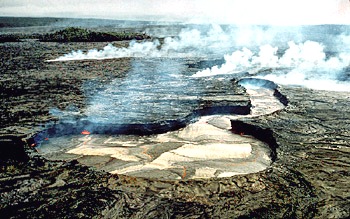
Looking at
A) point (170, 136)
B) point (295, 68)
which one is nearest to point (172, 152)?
point (170, 136)

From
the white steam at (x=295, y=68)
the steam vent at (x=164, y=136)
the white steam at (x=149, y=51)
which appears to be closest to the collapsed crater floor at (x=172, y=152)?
the steam vent at (x=164, y=136)

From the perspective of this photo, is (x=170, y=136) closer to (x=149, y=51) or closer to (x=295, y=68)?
(x=295, y=68)

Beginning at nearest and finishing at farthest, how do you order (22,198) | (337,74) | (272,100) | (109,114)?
(22,198)
(109,114)
(272,100)
(337,74)

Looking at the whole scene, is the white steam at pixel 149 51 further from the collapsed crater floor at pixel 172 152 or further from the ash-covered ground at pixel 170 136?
the collapsed crater floor at pixel 172 152

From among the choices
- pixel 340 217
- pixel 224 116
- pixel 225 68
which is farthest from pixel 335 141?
pixel 225 68

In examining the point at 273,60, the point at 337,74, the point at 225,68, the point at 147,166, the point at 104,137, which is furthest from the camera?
the point at 273,60

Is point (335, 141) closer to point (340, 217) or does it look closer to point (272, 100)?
point (340, 217)

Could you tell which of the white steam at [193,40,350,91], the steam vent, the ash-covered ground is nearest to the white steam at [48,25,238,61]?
the white steam at [193,40,350,91]

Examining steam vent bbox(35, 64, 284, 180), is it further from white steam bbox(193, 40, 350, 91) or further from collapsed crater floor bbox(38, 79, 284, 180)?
white steam bbox(193, 40, 350, 91)
